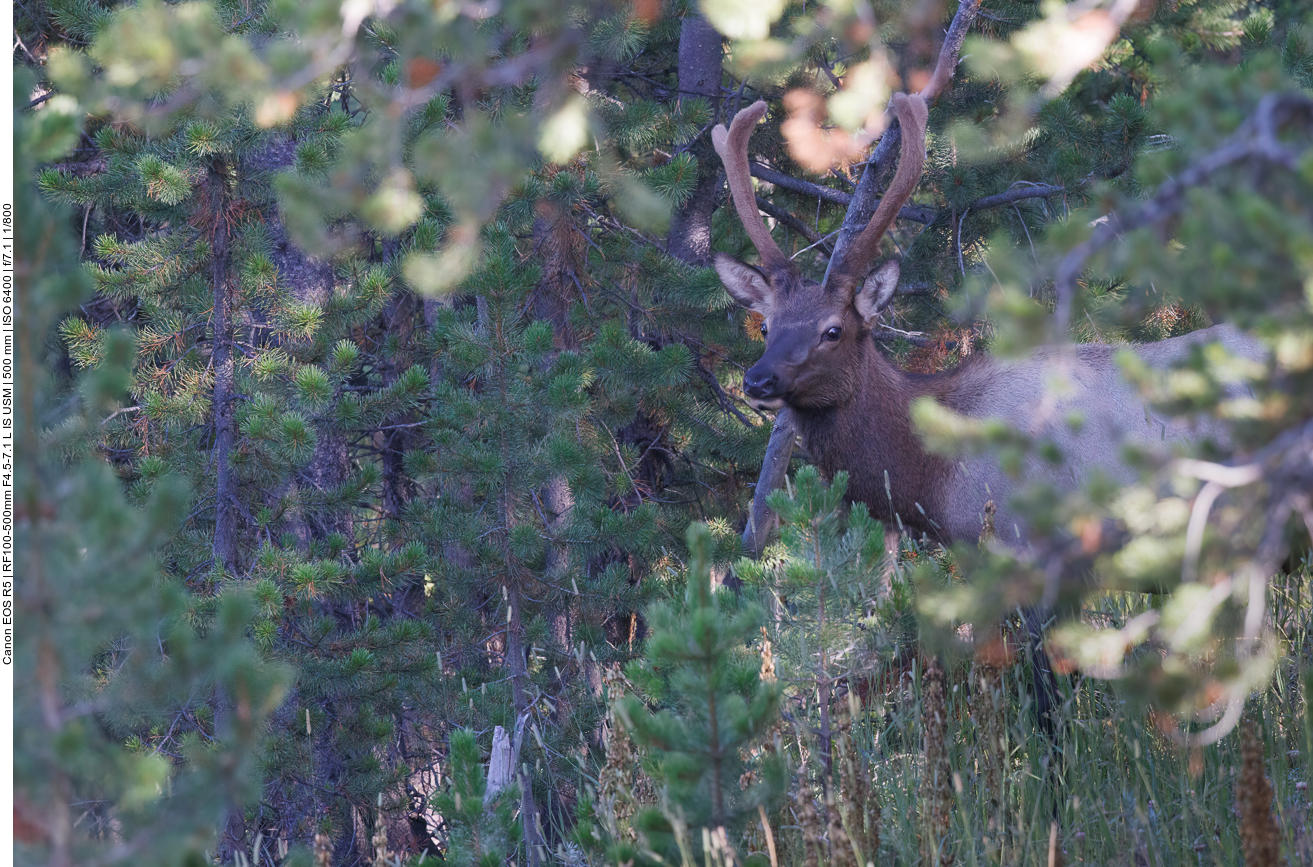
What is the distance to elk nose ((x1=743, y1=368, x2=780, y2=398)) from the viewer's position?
5262mm

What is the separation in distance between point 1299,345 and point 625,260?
5610mm

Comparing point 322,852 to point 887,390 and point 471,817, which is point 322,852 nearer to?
point 471,817

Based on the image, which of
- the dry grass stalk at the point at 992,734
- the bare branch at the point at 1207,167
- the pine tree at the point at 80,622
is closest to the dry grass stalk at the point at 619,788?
the dry grass stalk at the point at 992,734

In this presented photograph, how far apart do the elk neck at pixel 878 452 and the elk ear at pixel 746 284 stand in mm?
626

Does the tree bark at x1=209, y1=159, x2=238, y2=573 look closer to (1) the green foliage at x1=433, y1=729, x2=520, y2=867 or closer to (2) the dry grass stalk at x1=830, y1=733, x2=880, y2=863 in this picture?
(1) the green foliage at x1=433, y1=729, x2=520, y2=867

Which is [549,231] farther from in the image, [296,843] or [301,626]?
[296,843]

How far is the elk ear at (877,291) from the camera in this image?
18.4ft

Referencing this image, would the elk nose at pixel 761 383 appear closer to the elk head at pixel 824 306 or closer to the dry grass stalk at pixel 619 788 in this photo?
the elk head at pixel 824 306

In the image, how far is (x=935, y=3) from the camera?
7.88ft

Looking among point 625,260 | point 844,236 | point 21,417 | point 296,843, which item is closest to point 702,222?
point 625,260

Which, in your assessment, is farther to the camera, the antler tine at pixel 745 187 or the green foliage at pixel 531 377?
the antler tine at pixel 745 187

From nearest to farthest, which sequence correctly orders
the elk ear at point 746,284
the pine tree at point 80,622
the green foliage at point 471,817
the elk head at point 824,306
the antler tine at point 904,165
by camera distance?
the pine tree at point 80,622 < the green foliage at point 471,817 < the elk head at point 824,306 < the antler tine at point 904,165 < the elk ear at point 746,284

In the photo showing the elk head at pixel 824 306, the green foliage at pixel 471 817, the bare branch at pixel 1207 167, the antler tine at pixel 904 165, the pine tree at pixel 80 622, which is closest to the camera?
the bare branch at pixel 1207 167

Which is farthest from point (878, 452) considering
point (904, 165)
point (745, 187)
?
point (745, 187)
